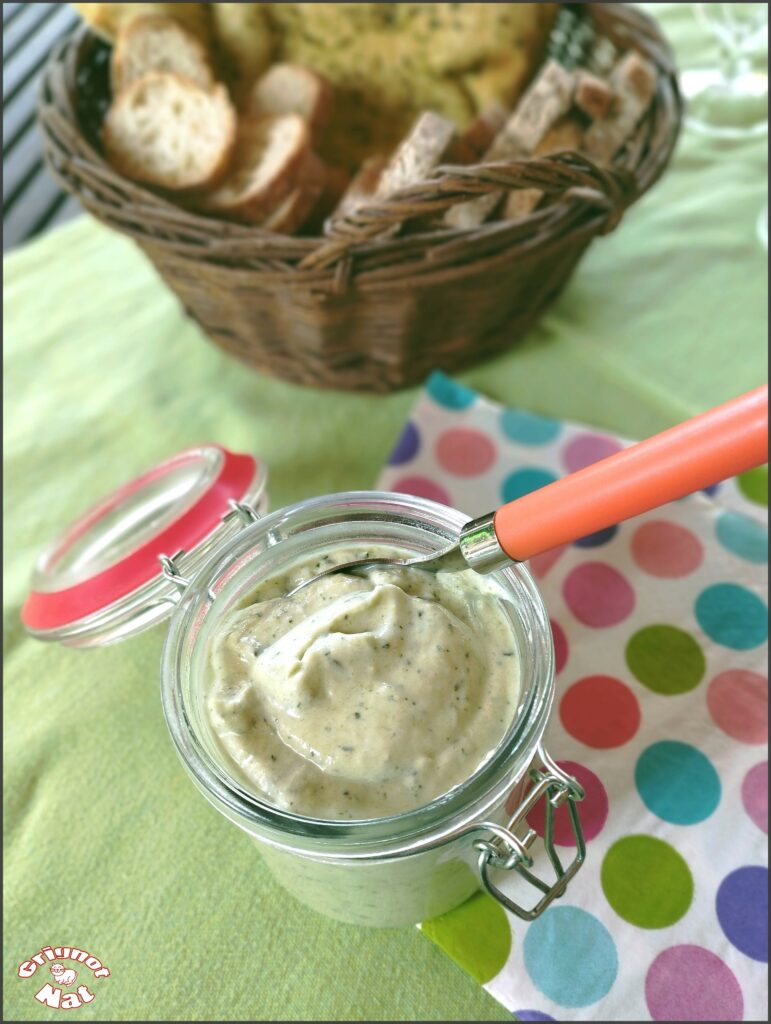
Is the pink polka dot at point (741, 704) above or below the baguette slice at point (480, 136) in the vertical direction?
below

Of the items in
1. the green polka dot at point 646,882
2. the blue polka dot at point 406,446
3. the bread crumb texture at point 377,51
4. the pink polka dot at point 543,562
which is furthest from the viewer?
the bread crumb texture at point 377,51

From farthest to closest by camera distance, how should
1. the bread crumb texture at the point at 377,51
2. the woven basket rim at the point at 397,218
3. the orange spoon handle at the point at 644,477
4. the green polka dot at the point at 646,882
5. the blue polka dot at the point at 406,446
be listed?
1. the bread crumb texture at the point at 377,51
2. the blue polka dot at the point at 406,446
3. the woven basket rim at the point at 397,218
4. the green polka dot at the point at 646,882
5. the orange spoon handle at the point at 644,477

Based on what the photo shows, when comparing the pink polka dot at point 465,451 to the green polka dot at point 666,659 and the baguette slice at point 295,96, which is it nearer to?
the green polka dot at point 666,659

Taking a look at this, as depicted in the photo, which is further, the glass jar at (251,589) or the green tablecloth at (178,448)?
the green tablecloth at (178,448)

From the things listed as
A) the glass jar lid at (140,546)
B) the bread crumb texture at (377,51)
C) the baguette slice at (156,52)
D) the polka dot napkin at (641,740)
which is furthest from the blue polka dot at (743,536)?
the baguette slice at (156,52)

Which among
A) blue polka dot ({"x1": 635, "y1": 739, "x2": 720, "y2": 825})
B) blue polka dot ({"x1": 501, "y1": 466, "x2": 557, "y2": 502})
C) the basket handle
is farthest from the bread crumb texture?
blue polka dot ({"x1": 635, "y1": 739, "x2": 720, "y2": 825})

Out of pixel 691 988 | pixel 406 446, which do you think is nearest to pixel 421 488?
pixel 406 446

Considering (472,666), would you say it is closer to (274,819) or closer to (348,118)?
(274,819)
